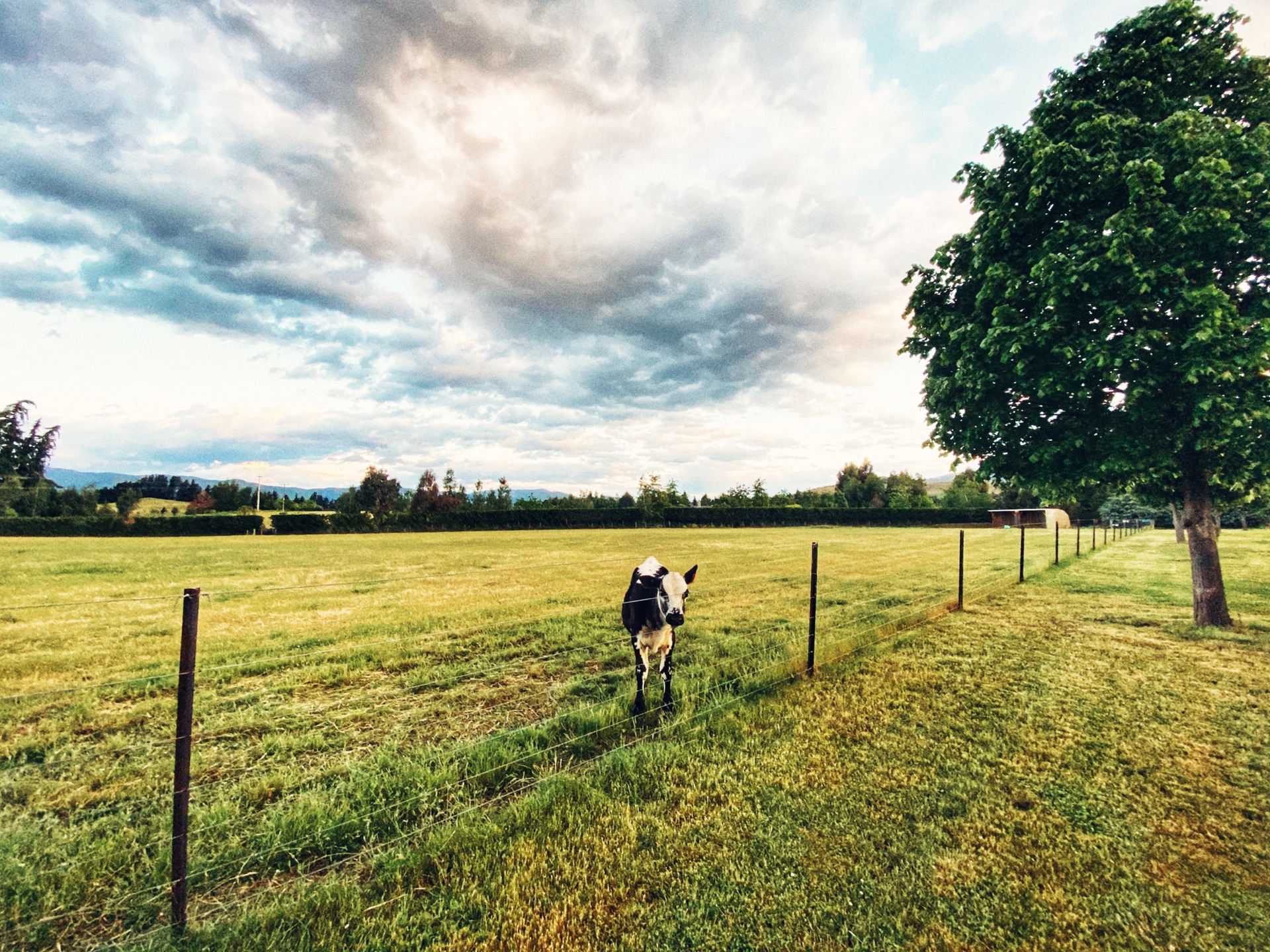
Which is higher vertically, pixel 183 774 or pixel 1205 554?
pixel 1205 554

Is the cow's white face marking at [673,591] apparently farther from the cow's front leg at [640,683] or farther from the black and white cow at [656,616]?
the cow's front leg at [640,683]

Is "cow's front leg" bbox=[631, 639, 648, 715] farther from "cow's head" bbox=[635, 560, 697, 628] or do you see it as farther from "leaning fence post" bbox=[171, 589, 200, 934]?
"leaning fence post" bbox=[171, 589, 200, 934]

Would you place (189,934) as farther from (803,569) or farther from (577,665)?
(803,569)

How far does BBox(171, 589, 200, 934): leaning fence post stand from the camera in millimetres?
2795

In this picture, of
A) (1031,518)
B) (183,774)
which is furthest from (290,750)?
(1031,518)

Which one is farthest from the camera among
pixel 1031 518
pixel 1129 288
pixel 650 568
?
pixel 1031 518

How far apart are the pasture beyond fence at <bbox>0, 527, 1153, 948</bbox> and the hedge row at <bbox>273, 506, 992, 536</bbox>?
55092 millimetres

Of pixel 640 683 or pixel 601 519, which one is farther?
pixel 601 519

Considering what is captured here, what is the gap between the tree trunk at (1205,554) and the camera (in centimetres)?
940

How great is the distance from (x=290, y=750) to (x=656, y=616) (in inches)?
155

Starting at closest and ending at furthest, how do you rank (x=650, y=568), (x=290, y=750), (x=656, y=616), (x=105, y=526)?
(x=290, y=750) → (x=656, y=616) → (x=650, y=568) → (x=105, y=526)

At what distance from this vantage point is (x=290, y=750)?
16.5ft

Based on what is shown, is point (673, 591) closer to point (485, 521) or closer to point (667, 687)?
point (667, 687)

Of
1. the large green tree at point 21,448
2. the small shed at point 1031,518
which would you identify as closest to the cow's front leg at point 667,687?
the small shed at point 1031,518
